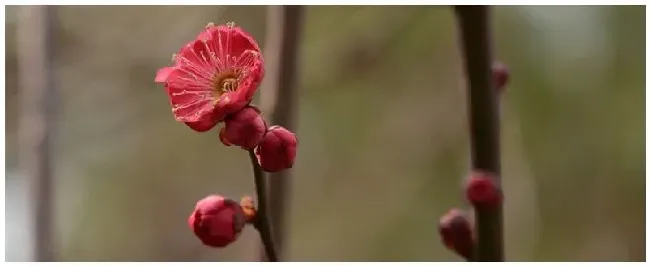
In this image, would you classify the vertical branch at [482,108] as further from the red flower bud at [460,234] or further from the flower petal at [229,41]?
the flower petal at [229,41]

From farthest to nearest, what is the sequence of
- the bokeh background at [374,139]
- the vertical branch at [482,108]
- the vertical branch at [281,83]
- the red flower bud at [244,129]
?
the bokeh background at [374,139] < the vertical branch at [281,83] < the vertical branch at [482,108] < the red flower bud at [244,129]

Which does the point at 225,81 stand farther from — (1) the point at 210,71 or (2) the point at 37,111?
(2) the point at 37,111

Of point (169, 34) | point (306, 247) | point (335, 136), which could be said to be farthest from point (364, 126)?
point (169, 34)

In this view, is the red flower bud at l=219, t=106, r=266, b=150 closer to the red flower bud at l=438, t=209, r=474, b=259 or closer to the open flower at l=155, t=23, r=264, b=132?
the open flower at l=155, t=23, r=264, b=132

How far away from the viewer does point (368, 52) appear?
107 centimetres

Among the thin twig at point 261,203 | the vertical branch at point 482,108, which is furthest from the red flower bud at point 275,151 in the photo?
the vertical branch at point 482,108

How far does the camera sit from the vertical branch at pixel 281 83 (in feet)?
2.92

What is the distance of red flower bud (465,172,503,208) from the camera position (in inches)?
29.7

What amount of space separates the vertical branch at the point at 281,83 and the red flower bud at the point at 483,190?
23 cm

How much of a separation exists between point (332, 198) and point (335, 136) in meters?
0.08

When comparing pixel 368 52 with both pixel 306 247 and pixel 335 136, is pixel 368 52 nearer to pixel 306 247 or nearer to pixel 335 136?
pixel 335 136

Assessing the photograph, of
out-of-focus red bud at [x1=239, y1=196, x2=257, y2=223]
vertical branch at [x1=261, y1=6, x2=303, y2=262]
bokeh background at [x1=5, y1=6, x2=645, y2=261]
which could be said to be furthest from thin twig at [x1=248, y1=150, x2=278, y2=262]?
bokeh background at [x1=5, y1=6, x2=645, y2=261]

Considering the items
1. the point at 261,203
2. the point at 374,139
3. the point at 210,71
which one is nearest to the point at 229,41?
the point at 210,71

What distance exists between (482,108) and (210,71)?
261mm
